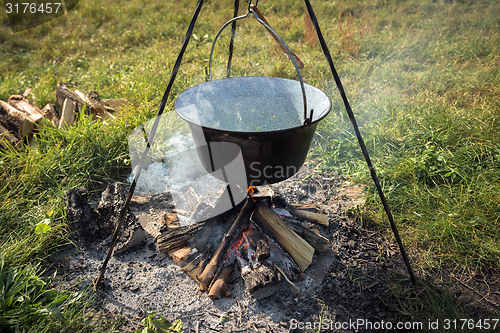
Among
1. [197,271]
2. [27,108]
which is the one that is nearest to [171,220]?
[197,271]

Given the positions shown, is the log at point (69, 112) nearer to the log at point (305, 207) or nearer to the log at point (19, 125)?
the log at point (19, 125)

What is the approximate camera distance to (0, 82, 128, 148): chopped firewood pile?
3109mm

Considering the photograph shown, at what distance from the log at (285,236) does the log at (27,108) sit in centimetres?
286

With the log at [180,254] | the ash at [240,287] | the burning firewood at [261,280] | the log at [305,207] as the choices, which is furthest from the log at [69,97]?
the burning firewood at [261,280]

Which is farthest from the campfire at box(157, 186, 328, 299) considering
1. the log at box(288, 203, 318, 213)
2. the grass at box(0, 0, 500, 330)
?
the grass at box(0, 0, 500, 330)

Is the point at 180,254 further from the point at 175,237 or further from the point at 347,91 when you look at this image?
the point at 347,91

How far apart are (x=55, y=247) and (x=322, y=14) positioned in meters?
6.65

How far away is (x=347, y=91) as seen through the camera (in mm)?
4297

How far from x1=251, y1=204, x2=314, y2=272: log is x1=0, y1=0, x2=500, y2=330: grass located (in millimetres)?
632

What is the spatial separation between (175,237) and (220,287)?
55 cm

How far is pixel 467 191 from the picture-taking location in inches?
97.7

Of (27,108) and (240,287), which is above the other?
(27,108)

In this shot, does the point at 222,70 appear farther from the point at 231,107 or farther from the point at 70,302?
the point at 70,302

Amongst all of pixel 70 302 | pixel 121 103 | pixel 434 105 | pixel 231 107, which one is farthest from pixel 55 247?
pixel 434 105
